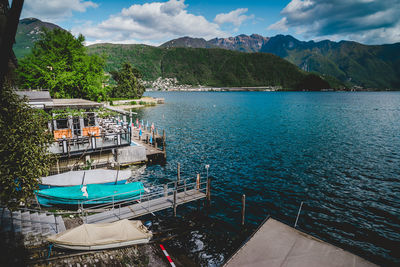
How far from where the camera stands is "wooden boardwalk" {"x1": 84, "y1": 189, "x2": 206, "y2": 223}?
16750 millimetres

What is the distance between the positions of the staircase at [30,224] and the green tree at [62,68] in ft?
98.7

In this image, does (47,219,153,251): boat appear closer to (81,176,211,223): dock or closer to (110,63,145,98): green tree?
(81,176,211,223): dock

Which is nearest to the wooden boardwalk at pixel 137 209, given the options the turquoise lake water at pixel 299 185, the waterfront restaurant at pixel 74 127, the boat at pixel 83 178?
the turquoise lake water at pixel 299 185

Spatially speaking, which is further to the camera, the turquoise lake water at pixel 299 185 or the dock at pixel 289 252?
the turquoise lake water at pixel 299 185

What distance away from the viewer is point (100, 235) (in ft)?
43.1

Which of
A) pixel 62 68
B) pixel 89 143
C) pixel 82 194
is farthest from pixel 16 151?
pixel 62 68

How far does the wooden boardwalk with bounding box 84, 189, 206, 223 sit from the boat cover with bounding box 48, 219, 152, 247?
2918 mm

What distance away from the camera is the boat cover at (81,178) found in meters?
20.3

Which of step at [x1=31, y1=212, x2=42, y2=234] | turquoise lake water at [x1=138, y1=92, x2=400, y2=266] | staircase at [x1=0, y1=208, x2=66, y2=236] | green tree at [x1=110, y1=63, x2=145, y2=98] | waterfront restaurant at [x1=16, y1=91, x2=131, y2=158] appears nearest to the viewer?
staircase at [x1=0, y1=208, x2=66, y2=236]

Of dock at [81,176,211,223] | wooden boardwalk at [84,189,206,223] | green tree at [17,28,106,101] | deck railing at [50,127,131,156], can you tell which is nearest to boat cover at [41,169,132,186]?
dock at [81,176,211,223]

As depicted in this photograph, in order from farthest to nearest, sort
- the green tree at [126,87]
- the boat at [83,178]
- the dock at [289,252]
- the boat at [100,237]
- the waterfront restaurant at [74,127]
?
1. the green tree at [126,87]
2. the waterfront restaurant at [74,127]
3. the boat at [83,178]
4. the boat at [100,237]
5. the dock at [289,252]

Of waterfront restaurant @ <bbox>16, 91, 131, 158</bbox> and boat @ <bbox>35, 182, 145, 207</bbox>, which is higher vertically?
waterfront restaurant @ <bbox>16, 91, 131, 158</bbox>

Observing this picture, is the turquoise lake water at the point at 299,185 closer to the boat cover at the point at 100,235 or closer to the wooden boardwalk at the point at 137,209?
the wooden boardwalk at the point at 137,209

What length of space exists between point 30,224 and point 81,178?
268 inches
